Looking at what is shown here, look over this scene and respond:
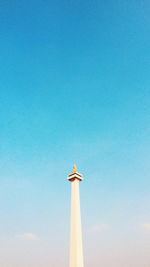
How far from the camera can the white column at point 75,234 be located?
69.4 feet

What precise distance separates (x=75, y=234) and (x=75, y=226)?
0.72 m

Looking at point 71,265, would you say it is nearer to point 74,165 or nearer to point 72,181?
point 72,181

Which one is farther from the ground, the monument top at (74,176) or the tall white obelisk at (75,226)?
the monument top at (74,176)

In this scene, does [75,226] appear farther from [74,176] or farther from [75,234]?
[74,176]

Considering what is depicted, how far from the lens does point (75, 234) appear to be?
22141 millimetres

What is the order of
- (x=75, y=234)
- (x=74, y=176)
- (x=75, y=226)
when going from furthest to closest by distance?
(x=74, y=176) → (x=75, y=226) → (x=75, y=234)

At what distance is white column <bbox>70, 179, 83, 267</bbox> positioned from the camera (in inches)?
832

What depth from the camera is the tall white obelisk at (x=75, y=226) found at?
2119 centimetres

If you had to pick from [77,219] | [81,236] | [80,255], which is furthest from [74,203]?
[80,255]

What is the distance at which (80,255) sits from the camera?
842 inches

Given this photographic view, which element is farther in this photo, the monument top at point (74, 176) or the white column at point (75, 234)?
the monument top at point (74, 176)

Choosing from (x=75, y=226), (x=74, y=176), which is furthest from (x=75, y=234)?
(x=74, y=176)

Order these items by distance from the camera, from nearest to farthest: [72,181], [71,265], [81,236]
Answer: [71,265] < [81,236] < [72,181]

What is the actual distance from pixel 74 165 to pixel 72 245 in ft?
28.3
